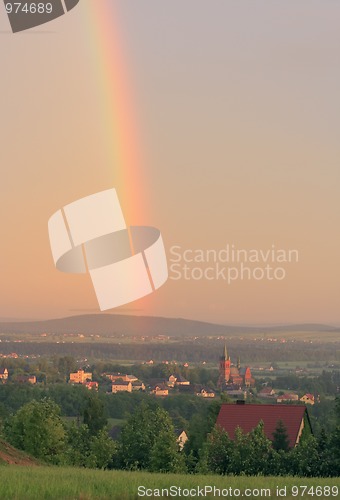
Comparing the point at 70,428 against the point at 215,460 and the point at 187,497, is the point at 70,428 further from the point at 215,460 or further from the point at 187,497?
the point at 187,497

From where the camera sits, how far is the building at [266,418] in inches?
2346

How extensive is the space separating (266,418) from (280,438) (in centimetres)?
469

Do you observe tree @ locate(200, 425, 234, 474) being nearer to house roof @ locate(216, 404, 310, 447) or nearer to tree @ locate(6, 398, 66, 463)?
house roof @ locate(216, 404, 310, 447)

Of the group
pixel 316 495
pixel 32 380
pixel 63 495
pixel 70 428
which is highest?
pixel 63 495

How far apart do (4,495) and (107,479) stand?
15.6ft

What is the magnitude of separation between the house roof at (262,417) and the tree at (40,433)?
10475 mm

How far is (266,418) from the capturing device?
61.1 meters

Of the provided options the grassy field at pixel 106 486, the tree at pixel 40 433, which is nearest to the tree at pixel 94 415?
the tree at pixel 40 433

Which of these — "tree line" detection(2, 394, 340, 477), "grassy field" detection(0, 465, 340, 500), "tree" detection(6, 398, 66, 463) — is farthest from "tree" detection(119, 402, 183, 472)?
"grassy field" detection(0, 465, 340, 500)

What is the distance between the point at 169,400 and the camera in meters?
160

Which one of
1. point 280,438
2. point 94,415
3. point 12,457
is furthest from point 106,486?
point 94,415

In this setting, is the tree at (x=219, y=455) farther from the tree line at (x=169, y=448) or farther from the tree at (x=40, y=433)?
the tree at (x=40, y=433)

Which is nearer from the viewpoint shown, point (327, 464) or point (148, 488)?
point (148, 488)

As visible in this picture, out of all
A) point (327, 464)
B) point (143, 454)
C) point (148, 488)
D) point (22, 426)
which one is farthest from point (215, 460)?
point (148, 488)
